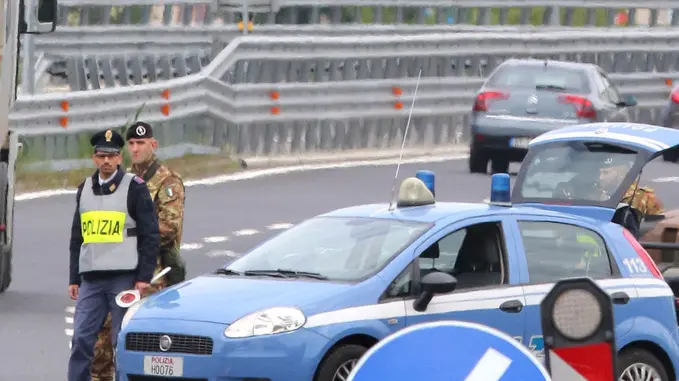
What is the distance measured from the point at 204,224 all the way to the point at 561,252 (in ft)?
32.8

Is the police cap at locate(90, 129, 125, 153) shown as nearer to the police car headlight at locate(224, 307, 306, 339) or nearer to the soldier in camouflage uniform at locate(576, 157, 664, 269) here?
the police car headlight at locate(224, 307, 306, 339)

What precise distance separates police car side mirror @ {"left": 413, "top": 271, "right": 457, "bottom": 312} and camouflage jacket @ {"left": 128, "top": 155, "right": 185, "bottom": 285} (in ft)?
7.21

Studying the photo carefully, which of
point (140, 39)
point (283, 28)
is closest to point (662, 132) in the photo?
point (140, 39)

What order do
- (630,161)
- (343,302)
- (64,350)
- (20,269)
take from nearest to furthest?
(343,302)
(64,350)
(630,161)
(20,269)

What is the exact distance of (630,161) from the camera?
15641mm

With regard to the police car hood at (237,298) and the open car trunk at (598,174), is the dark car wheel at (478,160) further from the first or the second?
the police car hood at (237,298)

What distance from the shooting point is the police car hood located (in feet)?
35.8

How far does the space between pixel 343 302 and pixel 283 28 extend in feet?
78.1

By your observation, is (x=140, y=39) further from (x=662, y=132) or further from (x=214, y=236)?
(x=662, y=132)

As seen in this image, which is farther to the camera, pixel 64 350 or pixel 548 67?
pixel 548 67

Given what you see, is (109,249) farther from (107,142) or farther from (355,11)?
(355,11)

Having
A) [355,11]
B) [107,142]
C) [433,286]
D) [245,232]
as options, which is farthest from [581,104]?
[433,286]

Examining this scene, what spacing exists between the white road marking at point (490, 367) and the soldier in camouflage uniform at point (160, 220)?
6636mm

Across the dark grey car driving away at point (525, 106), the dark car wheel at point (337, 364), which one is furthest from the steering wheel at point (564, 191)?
the dark grey car driving away at point (525, 106)
